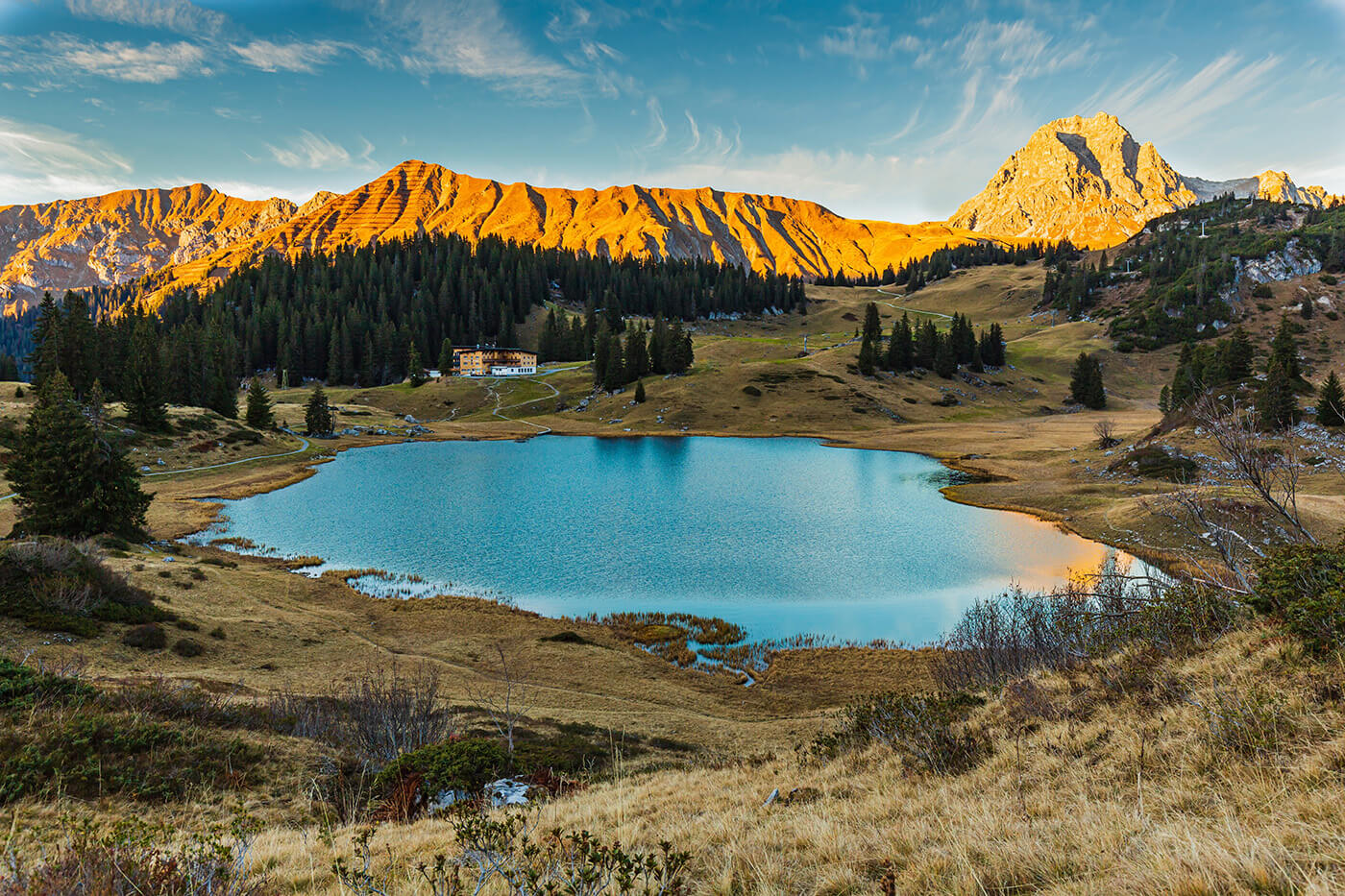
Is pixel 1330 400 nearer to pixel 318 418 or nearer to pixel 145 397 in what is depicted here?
pixel 145 397

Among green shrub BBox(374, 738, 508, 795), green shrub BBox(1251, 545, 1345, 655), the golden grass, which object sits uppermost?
green shrub BBox(1251, 545, 1345, 655)

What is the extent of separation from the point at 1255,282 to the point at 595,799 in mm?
237931

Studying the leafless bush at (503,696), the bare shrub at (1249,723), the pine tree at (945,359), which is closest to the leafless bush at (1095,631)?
the bare shrub at (1249,723)

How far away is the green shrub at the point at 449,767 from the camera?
11.8m

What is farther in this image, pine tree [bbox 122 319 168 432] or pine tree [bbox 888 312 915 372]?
pine tree [bbox 888 312 915 372]

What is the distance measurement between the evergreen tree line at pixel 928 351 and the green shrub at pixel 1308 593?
433 feet

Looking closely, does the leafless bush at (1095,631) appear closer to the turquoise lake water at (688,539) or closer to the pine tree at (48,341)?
the turquoise lake water at (688,539)

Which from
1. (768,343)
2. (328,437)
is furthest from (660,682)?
(768,343)

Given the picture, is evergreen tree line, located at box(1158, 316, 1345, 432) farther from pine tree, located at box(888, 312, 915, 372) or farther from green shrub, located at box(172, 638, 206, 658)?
pine tree, located at box(888, 312, 915, 372)

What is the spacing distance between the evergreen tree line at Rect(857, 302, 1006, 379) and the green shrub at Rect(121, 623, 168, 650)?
13260 cm

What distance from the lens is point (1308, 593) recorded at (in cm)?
921

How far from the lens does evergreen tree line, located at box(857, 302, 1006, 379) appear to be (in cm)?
14000

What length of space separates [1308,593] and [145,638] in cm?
2917

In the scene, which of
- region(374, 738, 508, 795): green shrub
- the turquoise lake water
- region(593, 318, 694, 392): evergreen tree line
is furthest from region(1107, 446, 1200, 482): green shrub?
region(593, 318, 694, 392): evergreen tree line
